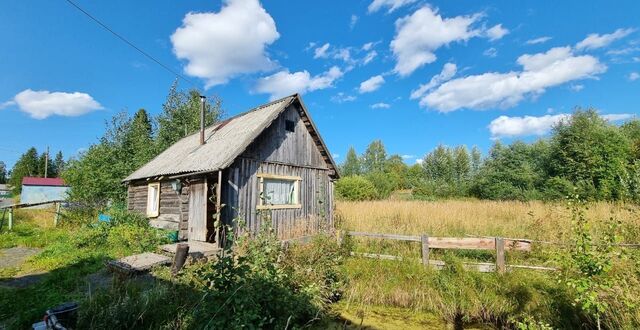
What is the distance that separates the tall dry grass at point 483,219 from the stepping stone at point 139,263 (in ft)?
21.8

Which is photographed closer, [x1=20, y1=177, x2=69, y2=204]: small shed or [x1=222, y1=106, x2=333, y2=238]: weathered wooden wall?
[x1=222, y1=106, x2=333, y2=238]: weathered wooden wall

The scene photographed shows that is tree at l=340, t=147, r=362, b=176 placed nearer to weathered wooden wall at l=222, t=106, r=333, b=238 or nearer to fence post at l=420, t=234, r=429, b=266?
weathered wooden wall at l=222, t=106, r=333, b=238

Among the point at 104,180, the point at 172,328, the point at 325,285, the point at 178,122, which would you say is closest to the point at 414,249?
the point at 325,285

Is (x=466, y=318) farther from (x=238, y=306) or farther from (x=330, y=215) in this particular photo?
(x=330, y=215)

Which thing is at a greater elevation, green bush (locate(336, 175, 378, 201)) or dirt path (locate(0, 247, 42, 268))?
green bush (locate(336, 175, 378, 201))

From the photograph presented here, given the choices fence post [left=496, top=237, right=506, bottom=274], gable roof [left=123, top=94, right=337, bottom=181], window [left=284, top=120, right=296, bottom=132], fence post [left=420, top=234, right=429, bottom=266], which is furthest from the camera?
window [left=284, top=120, right=296, bottom=132]

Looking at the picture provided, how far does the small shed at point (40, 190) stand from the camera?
34406mm

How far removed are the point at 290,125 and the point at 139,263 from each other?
22.9ft

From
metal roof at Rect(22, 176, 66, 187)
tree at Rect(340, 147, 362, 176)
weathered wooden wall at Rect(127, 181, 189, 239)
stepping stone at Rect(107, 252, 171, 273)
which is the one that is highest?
tree at Rect(340, 147, 362, 176)

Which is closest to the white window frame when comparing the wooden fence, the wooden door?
the wooden door

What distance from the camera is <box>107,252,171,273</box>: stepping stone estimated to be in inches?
277

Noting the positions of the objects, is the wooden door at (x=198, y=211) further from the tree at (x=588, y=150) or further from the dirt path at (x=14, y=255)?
the tree at (x=588, y=150)

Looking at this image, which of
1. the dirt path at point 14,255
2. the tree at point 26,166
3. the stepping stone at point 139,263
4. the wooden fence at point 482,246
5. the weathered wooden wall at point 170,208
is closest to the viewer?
the wooden fence at point 482,246

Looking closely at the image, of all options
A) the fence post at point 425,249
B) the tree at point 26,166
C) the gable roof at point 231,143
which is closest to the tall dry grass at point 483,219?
the fence post at point 425,249
